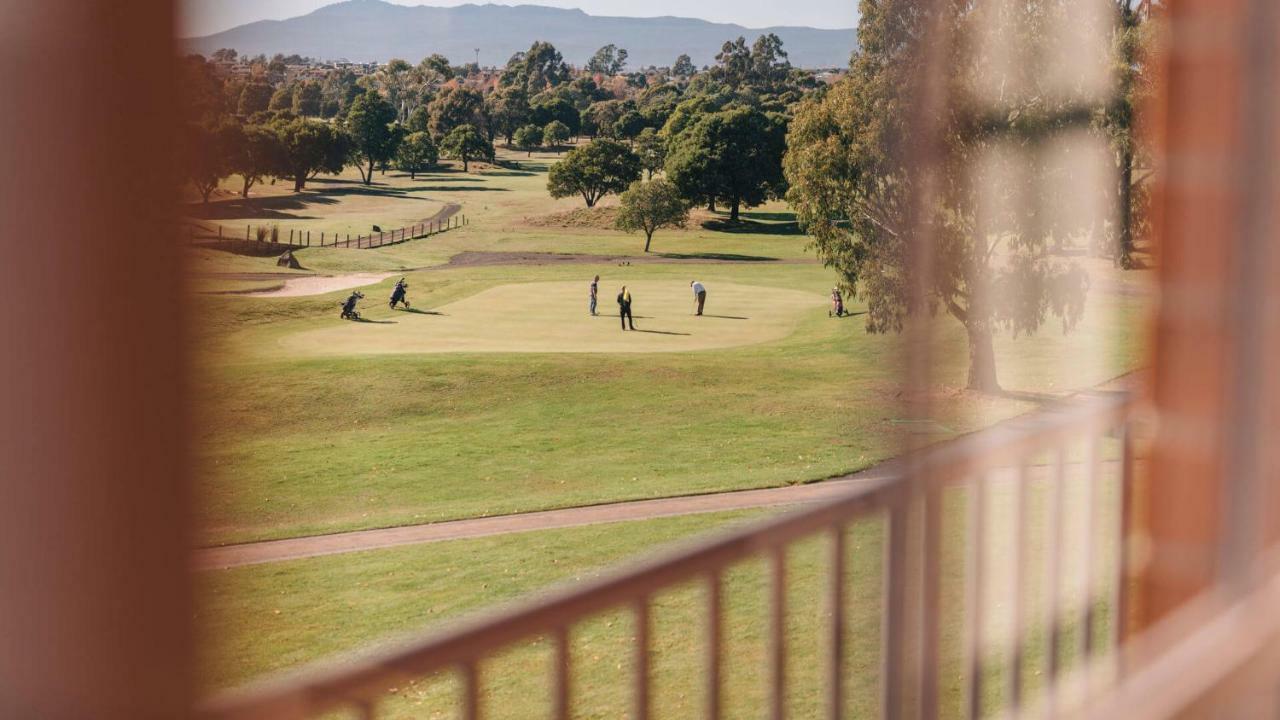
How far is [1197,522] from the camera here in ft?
6.30

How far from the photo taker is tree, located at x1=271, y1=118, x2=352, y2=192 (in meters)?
2.48

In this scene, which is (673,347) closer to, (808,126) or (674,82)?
(808,126)

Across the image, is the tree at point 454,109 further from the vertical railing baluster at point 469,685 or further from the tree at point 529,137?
the vertical railing baluster at point 469,685

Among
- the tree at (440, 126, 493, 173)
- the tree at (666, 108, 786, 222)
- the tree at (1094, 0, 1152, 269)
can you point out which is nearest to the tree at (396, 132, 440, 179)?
the tree at (440, 126, 493, 173)

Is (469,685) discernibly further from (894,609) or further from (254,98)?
(254,98)

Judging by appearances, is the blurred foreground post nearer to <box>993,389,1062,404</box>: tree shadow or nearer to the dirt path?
the dirt path

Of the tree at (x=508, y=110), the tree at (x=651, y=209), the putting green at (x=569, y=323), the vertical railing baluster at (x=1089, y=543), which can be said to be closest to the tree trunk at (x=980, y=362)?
the putting green at (x=569, y=323)

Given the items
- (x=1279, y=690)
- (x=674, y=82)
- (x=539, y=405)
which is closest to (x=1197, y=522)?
(x=1279, y=690)

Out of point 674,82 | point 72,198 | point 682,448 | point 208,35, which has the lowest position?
point 682,448

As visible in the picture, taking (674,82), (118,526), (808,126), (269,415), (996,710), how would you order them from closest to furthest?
(118,526)
(269,415)
(674,82)
(996,710)
(808,126)

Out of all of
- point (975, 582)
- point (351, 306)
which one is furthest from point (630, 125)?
point (975, 582)

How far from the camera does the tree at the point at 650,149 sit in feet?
15.4

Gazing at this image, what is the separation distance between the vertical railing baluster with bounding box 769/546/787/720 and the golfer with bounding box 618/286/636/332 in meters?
4.44

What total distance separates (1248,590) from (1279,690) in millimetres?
527
